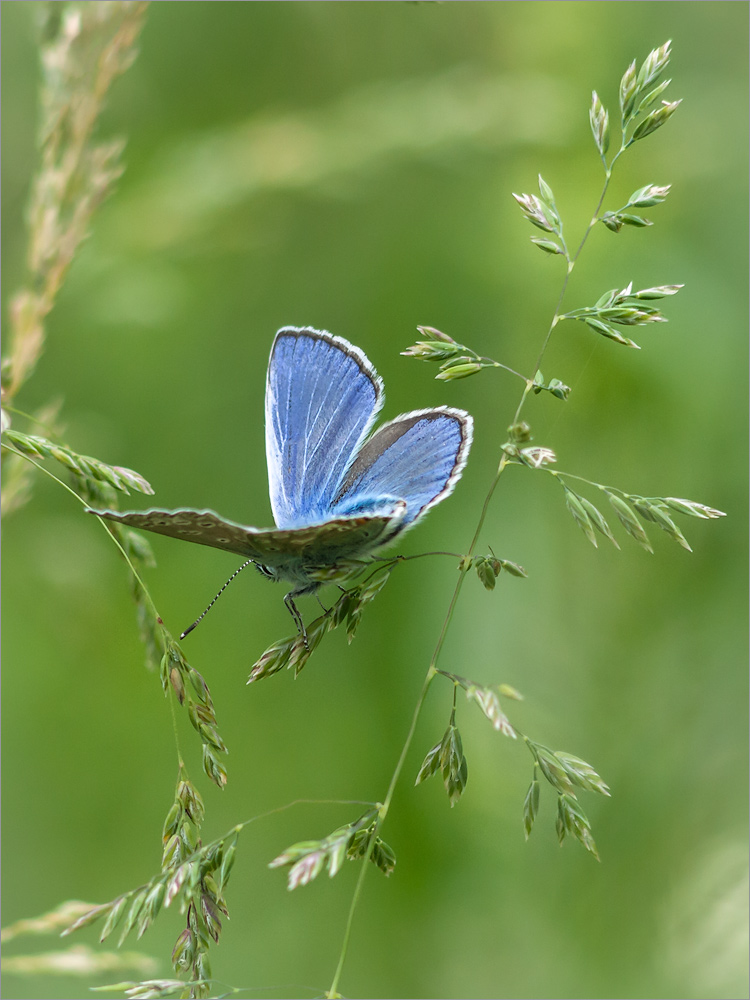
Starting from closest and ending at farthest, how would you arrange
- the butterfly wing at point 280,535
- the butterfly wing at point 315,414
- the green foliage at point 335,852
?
the green foliage at point 335,852 → the butterfly wing at point 280,535 → the butterfly wing at point 315,414

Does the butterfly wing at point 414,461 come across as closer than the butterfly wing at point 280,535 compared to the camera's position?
No

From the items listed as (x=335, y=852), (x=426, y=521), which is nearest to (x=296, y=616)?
(x=335, y=852)

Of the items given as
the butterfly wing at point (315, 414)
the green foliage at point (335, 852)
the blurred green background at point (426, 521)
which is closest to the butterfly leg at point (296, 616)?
the butterfly wing at point (315, 414)

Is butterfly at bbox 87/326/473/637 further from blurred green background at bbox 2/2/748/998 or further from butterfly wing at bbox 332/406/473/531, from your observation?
blurred green background at bbox 2/2/748/998

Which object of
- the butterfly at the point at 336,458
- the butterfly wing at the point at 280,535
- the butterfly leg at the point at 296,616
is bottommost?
the butterfly leg at the point at 296,616

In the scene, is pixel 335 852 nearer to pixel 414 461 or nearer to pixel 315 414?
pixel 414 461

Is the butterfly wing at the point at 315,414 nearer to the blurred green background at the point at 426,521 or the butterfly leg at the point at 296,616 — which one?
the butterfly leg at the point at 296,616

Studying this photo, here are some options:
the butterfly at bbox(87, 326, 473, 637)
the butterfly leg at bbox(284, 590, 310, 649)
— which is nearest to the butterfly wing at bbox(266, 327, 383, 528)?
the butterfly at bbox(87, 326, 473, 637)
